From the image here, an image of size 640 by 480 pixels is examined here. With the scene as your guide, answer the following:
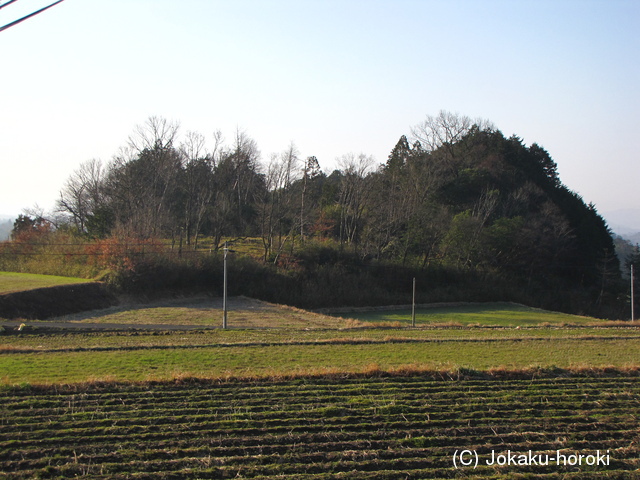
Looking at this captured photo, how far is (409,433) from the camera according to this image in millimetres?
10586

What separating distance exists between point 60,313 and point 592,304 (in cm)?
5524

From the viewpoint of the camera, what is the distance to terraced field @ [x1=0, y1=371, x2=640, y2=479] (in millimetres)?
9031

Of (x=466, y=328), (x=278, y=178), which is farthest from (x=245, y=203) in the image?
(x=466, y=328)

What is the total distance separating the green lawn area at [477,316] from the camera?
4319 cm

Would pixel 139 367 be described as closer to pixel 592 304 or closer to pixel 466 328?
pixel 466 328

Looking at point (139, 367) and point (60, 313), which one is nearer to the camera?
point (139, 367)

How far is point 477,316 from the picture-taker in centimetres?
4725

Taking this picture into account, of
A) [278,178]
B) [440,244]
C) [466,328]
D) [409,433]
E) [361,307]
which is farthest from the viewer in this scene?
[440,244]

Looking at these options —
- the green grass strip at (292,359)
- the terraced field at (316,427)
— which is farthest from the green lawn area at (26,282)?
the terraced field at (316,427)

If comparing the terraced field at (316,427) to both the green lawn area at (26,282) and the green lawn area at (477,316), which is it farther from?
the green lawn area at (477,316)

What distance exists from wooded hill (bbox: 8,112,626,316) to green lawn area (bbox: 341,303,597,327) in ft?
12.4

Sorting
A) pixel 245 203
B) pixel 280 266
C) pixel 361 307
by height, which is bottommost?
pixel 361 307

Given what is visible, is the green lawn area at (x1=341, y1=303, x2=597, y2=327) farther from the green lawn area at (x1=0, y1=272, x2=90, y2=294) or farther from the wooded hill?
the green lawn area at (x1=0, y1=272, x2=90, y2=294)

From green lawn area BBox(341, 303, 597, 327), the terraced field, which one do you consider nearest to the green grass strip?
the terraced field
